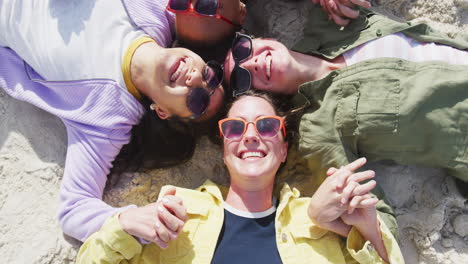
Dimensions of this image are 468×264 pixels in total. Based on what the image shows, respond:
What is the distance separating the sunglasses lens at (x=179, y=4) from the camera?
274cm

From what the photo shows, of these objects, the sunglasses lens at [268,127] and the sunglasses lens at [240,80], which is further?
the sunglasses lens at [240,80]

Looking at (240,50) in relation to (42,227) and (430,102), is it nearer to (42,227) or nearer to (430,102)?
(430,102)

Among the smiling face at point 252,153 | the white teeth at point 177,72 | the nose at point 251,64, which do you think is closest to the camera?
the smiling face at point 252,153

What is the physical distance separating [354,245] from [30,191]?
209 centimetres

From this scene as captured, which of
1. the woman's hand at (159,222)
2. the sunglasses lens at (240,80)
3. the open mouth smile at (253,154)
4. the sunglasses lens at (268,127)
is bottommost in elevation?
the woman's hand at (159,222)

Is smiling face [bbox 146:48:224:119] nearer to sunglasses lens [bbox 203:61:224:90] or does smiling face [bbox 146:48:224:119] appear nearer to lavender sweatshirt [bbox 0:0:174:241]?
sunglasses lens [bbox 203:61:224:90]

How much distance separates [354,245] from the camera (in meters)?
2.46

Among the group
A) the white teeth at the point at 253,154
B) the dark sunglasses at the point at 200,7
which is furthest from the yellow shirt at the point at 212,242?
the dark sunglasses at the point at 200,7

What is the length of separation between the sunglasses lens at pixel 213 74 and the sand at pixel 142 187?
1.96 feet

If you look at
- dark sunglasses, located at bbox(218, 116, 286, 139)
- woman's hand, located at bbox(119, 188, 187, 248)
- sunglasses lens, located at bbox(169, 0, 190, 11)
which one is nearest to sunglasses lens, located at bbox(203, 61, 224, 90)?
dark sunglasses, located at bbox(218, 116, 286, 139)

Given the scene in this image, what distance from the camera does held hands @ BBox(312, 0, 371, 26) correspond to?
2.83 metres

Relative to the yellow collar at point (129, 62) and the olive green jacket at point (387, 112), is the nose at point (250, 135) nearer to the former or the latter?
the olive green jacket at point (387, 112)

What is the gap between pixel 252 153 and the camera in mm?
2607

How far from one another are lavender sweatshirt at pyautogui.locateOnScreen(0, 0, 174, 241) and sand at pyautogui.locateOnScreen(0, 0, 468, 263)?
157 millimetres
